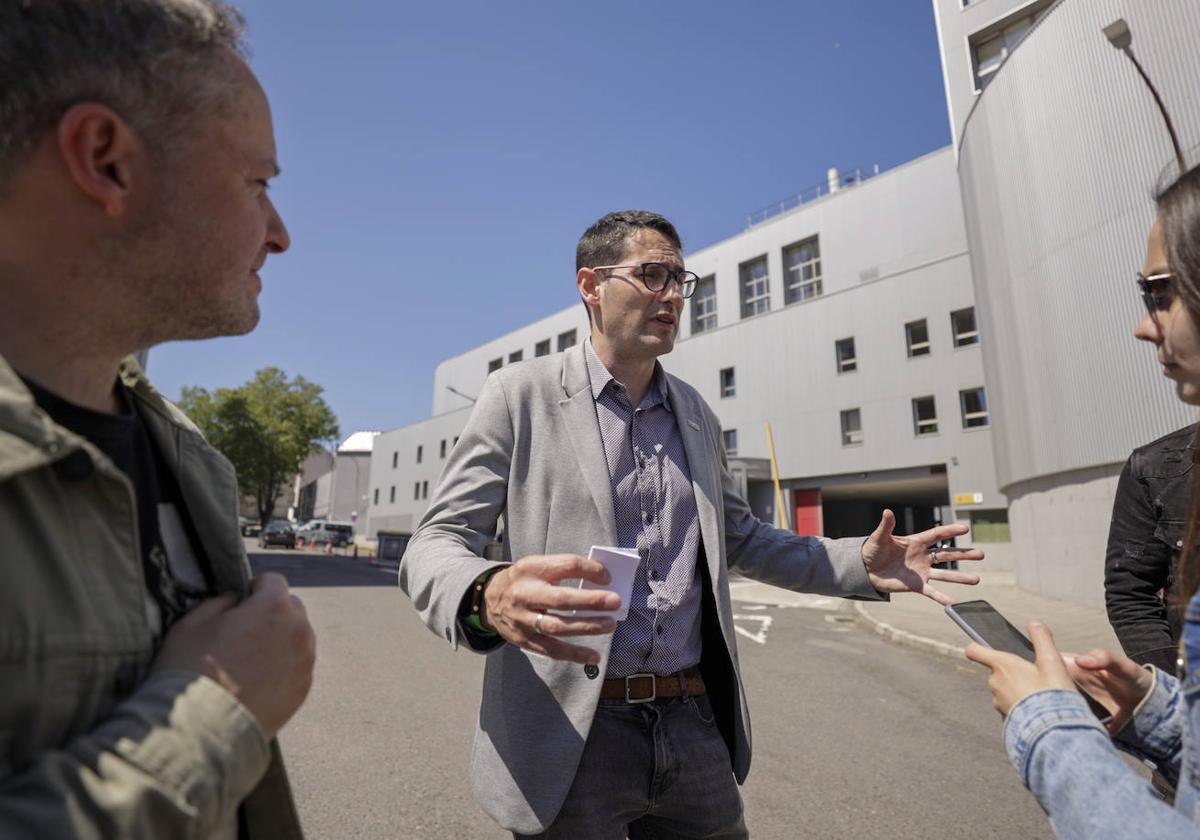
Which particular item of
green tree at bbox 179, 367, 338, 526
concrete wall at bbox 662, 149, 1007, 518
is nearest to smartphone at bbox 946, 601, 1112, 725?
concrete wall at bbox 662, 149, 1007, 518

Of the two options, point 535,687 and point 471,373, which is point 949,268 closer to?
point 535,687

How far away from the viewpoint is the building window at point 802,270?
32188mm

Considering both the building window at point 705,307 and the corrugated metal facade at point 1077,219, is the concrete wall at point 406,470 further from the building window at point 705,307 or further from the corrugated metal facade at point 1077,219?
the corrugated metal facade at point 1077,219

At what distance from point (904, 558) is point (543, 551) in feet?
4.03

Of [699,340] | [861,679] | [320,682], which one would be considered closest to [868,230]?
[699,340]

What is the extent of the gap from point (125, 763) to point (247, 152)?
0.95 meters

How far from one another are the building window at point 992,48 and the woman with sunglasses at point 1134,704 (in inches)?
990

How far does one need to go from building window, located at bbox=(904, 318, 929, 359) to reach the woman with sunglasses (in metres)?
26.1

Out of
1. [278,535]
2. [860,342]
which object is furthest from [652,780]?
[278,535]

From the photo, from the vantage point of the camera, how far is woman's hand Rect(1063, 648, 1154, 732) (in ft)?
5.11

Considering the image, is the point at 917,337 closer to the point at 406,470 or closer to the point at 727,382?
the point at 727,382

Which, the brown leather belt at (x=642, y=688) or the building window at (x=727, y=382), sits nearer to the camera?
the brown leather belt at (x=642, y=688)

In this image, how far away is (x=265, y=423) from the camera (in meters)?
48.4

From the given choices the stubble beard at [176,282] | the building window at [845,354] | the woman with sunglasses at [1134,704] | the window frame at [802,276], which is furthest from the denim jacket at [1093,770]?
the window frame at [802,276]
